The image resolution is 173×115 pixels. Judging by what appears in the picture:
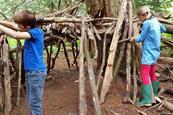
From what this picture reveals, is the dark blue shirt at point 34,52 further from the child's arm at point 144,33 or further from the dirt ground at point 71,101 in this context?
the child's arm at point 144,33

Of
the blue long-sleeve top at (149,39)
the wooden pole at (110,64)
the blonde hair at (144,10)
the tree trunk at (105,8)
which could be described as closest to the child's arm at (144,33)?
the blue long-sleeve top at (149,39)

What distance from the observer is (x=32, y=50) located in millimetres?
3936

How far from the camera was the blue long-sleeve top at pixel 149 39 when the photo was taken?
4.93 m

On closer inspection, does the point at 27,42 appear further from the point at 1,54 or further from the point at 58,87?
the point at 58,87

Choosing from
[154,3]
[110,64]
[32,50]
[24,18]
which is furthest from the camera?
[154,3]

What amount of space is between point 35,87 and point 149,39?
1.89m

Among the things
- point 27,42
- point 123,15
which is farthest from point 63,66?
point 27,42

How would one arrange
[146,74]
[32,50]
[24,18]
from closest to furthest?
[24,18]
[32,50]
[146,74]

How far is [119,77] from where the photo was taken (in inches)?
227

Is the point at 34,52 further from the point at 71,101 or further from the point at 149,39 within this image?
the point at 149,39

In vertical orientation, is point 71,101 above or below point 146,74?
below

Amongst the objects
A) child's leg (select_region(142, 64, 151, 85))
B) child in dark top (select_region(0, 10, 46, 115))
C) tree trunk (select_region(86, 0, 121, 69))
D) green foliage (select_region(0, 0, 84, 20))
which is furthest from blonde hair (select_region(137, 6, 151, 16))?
green foliage (select_region(0, 0, 84, 20))

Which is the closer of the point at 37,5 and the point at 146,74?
the point at 146,74

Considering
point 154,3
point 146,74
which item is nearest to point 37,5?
point 154,3
